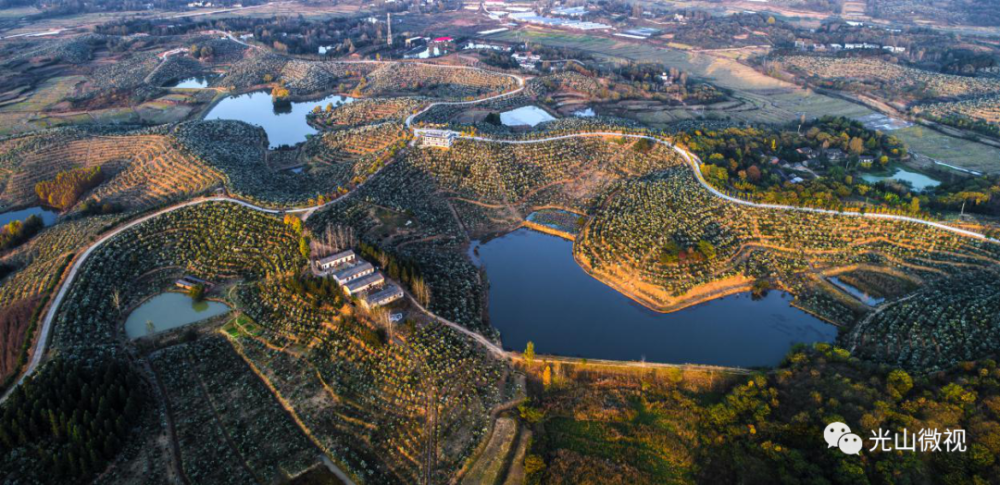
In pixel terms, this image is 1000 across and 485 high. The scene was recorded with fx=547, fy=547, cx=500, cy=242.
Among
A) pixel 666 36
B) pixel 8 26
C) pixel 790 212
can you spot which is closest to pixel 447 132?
pixel 790 212

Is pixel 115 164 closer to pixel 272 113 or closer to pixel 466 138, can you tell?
pixel 272 113

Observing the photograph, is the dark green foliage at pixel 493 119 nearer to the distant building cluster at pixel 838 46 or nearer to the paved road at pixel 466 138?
the paved road at pixel 466 138

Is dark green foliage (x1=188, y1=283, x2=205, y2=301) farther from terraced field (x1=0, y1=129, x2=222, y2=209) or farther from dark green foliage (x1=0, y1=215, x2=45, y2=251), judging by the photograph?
dark green foliage (x1=0, y1=215, x2=45, y2=251)

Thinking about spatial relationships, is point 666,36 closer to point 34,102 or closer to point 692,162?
point 692,162

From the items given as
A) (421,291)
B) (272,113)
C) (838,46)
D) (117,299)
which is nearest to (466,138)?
(421,291)

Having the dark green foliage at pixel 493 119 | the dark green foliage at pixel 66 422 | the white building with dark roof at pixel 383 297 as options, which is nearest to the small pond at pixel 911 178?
the dark green foliage at pixel 493 119

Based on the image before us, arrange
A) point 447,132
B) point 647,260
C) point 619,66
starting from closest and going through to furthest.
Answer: point 647,260, point 447,132, point 619,66

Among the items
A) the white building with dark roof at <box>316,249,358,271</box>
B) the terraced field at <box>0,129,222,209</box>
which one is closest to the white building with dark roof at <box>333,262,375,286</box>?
the white building with dark roof at <box>316,249,358,271</box>
